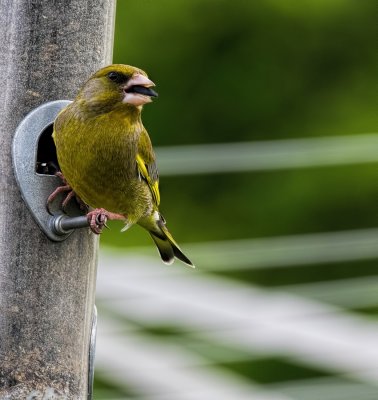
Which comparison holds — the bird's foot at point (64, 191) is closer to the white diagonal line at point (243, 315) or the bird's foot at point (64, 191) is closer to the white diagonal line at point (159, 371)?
the white diagonal line at point (159, 371)

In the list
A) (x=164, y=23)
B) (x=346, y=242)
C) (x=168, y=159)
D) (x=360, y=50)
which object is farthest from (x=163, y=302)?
(x=360, y=50)

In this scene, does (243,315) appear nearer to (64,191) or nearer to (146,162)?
(146,162)

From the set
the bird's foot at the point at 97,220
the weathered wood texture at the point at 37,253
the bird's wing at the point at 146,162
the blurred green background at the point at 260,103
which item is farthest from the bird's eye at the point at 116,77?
the blurred green background at the point at 260,103

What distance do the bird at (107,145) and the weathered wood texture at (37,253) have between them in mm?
122

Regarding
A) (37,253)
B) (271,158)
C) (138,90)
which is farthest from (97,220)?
(271,158)

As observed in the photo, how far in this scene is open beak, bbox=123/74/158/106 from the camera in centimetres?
460

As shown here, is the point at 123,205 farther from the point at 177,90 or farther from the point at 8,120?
the point at 177,90

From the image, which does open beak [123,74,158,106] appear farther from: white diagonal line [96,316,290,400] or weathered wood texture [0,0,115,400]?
white diagonal line [96,316,290,400]

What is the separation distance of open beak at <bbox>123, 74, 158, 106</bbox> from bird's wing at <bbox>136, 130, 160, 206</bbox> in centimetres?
27

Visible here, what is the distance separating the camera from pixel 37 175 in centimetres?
473

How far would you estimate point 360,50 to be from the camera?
1216cm

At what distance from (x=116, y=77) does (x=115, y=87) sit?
4 cm

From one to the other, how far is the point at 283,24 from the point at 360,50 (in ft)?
2.69

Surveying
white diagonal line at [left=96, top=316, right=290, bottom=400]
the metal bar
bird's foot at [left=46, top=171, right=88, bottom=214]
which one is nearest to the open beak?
bird's foot at [left=46, top=171, right=88, bottom=214]
